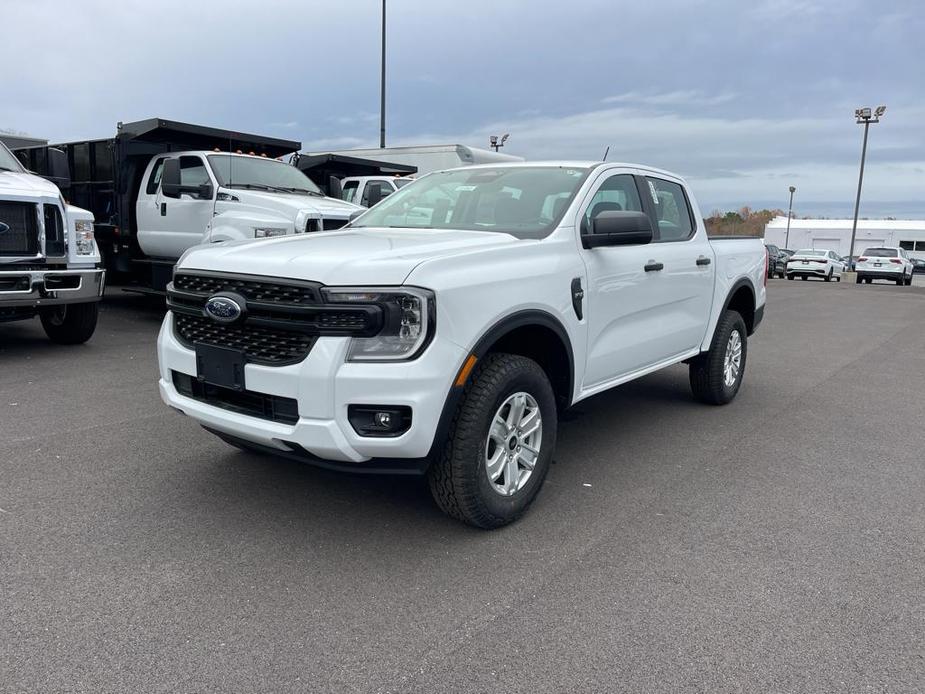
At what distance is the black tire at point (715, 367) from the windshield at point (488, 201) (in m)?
2.15

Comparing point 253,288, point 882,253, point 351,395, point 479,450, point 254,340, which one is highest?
point 253,288

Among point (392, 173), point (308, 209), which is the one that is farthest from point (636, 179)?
point (392, 173)

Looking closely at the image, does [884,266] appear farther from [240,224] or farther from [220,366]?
[220,366]

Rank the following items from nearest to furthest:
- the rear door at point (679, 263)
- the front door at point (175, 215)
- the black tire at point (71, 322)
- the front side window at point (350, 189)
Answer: the rear door at point (679, 263) < the black tire at point (71, 322) < the front door at point (175, 215) < the front side window at point (350, 189)

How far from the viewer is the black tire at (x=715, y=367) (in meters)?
5.93

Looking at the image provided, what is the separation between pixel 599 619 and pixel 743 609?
0.59m

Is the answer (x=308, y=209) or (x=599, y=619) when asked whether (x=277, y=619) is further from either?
(x=308, y=209)

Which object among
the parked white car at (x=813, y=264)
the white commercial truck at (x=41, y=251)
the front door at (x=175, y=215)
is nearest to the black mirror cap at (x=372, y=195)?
the front door at (x=175, y=215)

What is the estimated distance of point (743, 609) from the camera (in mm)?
2922

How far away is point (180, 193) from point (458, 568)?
7.40 meters

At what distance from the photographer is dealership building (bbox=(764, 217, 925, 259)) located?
68.8 meters

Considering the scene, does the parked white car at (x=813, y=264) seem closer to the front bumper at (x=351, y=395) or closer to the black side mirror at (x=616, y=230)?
the black side mirror at (x=616, y=230)

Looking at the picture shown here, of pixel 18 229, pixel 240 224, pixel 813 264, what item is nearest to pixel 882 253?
pixel 813 264

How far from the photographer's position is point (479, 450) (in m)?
3.29
